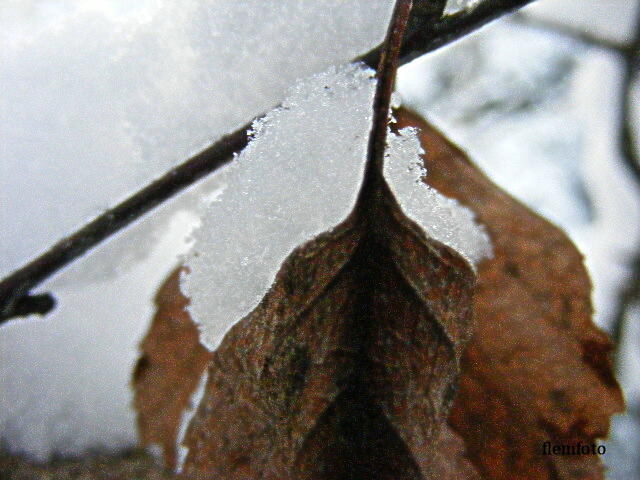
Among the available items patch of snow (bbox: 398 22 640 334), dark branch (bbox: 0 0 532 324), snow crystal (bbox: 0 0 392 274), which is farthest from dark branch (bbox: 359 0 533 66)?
patch of snow (bbox: 398 22 640 334)

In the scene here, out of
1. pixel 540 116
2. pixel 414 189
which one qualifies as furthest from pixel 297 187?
pixel 540 116

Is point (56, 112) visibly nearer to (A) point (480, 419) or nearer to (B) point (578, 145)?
(A) point (480, 419)

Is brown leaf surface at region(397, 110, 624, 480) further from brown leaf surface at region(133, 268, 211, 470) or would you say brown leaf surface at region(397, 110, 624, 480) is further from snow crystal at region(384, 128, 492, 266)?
brown leaf surface at region(133, 268, 211, 470)

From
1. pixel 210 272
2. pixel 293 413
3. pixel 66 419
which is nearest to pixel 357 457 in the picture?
pixel 293 413

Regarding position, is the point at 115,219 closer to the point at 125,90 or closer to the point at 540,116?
the point at 125,90

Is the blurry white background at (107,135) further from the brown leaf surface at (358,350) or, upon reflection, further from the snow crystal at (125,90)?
the brown leaf surface at (358,350)

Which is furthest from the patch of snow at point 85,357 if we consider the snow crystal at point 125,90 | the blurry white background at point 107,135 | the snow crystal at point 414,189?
the snow crystal at point 414,189
